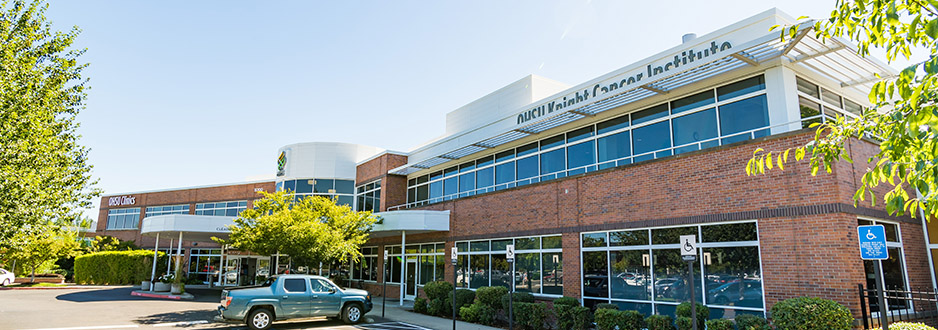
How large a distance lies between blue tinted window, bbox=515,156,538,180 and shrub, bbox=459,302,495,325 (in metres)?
5.32

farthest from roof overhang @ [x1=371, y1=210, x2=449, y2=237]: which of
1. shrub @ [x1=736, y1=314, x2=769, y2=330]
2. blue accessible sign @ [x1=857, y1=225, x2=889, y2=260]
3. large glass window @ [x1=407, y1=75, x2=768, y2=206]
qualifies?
blue accessible sign @ [x1=857, y1=225, x2=889, y2=260]

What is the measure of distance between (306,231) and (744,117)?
14928mm

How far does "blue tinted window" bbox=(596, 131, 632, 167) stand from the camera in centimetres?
1643

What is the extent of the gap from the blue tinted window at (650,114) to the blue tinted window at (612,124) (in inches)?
12.9

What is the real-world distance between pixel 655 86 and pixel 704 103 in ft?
4.41

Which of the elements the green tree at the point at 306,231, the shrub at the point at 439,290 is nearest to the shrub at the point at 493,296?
the shrub at the point at 439,290

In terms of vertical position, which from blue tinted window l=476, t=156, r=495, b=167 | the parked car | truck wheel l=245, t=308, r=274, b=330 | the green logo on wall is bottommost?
truck wheel l=245, t=308, r=274, b=330

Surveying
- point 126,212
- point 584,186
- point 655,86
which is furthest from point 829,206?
point 126,212

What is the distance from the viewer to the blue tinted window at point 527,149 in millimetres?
20373

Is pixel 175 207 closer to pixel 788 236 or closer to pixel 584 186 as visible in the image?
pixel 584 186

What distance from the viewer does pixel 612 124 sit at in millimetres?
17141

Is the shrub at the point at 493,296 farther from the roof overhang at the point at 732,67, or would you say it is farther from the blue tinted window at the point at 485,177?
the blue tinted window at the point at 485,177

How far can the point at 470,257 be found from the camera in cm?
2159

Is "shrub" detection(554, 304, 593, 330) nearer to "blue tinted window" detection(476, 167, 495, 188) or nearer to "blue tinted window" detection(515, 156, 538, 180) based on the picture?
"blue tinted window" detection(515, 156, 538, 180)
